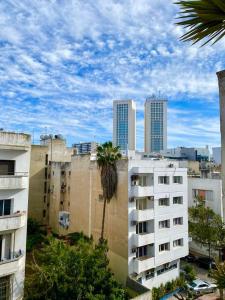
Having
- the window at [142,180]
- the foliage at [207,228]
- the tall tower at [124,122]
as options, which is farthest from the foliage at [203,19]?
the tall tower at [124,122]

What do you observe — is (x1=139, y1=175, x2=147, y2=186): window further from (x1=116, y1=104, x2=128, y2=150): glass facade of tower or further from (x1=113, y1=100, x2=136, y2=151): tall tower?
(x1=116, y1=104, x2=128, y2=150): glass facade of tower

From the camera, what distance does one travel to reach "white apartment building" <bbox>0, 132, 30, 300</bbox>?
17.4m

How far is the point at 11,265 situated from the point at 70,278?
4.02m

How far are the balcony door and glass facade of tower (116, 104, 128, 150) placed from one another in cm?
9981

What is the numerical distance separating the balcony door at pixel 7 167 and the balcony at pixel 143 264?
46.6 feet

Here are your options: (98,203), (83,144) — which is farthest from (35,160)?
(83,144)

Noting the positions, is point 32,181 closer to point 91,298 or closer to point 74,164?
point 74,164

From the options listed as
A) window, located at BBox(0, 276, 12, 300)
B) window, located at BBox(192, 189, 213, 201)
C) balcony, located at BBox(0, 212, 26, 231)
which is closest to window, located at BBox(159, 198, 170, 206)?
window, located at BBox(192, 189, 213, 201)

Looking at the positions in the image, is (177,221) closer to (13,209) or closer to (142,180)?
(142,180)

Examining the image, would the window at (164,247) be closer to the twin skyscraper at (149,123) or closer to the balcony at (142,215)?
the balcony at (142,215)

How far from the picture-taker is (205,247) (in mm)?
35312

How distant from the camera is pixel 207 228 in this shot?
32094mm

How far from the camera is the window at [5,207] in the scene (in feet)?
58.2

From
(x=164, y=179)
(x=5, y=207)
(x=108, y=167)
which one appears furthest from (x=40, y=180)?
(x=5, y=207)
